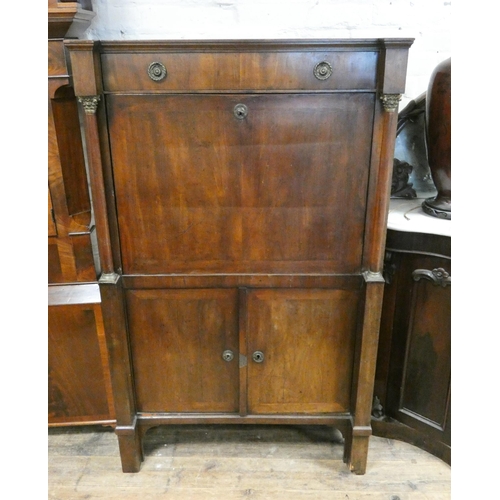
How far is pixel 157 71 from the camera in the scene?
3.92 ft

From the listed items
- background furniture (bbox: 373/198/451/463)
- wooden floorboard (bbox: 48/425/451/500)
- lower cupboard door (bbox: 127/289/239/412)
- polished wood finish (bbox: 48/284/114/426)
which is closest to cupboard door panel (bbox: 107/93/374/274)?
lower cupboard door (bbox: 127/289/239/412)

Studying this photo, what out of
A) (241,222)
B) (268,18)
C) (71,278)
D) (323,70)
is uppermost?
(268,18)

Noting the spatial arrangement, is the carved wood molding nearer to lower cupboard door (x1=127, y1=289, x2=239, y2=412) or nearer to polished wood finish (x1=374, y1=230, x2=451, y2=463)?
polished wood finish (x1=374, y1=230, x2=451, y2=463)

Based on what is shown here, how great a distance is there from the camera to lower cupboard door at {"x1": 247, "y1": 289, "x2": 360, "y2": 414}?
1422 mm

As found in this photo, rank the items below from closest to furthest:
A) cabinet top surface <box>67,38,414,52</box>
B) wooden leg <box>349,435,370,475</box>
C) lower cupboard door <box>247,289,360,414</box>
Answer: cabinet top surface <box>67,38,414,52</box> → lower cupboard door <box>247,289,360,414</box> → wooden leg <box>349,435,370,475</box>

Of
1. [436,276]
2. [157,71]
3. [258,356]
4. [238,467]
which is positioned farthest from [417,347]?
[157,71]

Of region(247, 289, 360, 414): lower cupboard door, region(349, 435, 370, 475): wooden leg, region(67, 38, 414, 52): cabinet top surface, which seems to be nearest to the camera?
region(67, 38, 414, 52): cabinet top surface

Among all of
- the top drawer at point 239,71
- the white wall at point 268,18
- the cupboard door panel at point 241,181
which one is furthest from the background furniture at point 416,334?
the white wall at point 268,18

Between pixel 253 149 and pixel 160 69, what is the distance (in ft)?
1.04

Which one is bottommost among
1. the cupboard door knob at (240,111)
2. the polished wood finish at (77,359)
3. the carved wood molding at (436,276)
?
the polished wood finish at (77,359)

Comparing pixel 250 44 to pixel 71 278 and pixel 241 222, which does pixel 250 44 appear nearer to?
pixel 241 222

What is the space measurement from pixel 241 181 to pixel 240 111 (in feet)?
0.62

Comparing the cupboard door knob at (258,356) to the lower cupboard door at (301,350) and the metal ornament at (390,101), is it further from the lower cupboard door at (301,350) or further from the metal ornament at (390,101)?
the metal ornament at (390,101)

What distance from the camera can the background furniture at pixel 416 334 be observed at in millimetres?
1455
